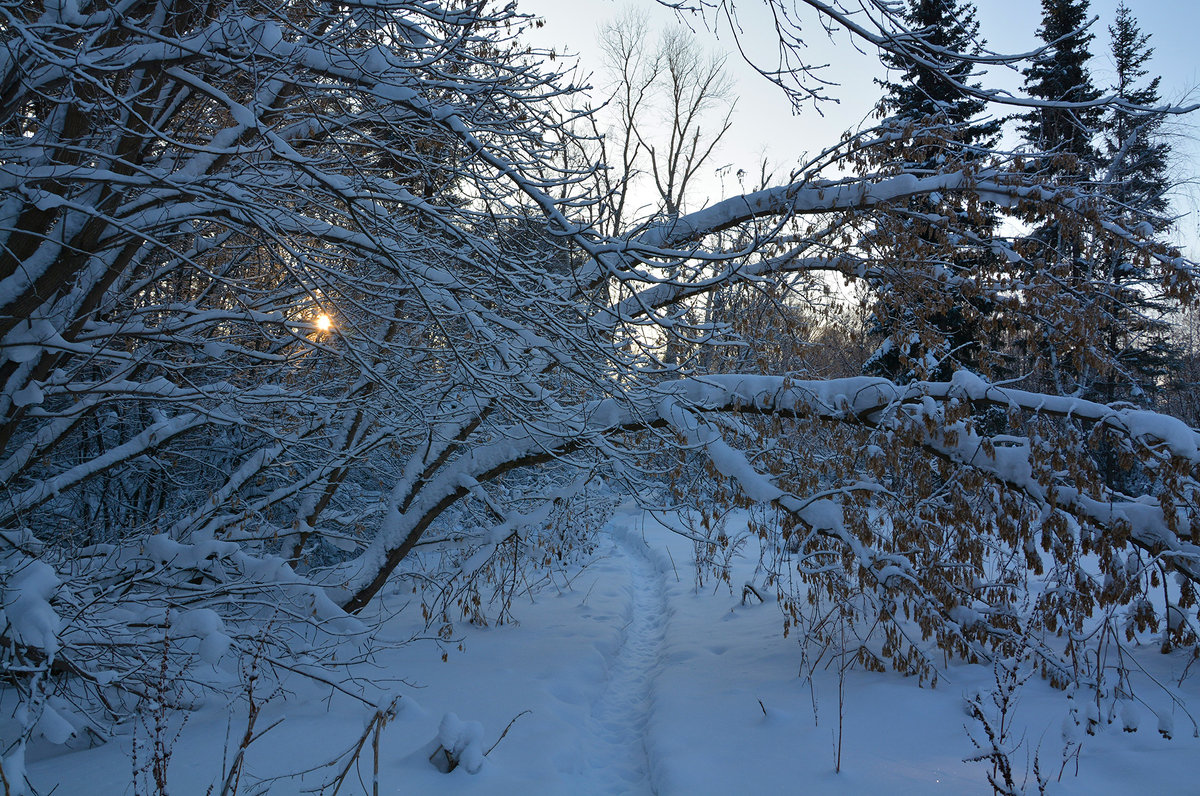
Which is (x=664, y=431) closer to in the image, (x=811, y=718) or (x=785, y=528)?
(x=785, y=528)

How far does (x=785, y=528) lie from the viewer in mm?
4953

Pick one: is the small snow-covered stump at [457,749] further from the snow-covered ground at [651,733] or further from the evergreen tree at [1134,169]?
the evergreen tree at [1134,169]

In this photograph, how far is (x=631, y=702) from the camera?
5.62 metres

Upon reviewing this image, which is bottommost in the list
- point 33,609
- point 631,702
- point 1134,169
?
point 631,702

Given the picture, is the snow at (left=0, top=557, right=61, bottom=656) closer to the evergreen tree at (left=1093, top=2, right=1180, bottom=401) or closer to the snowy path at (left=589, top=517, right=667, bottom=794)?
the snowy path at (left=589, top=517, right=667, bottom=794)

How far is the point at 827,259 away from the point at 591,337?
9.38ft

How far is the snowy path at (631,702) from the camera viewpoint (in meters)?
4.35

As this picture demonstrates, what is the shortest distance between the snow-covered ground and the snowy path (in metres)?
0.02

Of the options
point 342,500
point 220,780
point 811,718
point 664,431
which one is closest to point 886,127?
point 664,431

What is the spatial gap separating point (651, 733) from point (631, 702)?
94cm

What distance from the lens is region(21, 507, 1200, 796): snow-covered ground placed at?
361 cm

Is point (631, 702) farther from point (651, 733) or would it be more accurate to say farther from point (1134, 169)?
point (1134, 169)

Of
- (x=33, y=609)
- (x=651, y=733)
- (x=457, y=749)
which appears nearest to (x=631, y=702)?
(x=651, y=733)

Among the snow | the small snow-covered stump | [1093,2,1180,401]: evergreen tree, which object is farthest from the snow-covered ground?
[1093,2,1180,401]: evergreen tree
